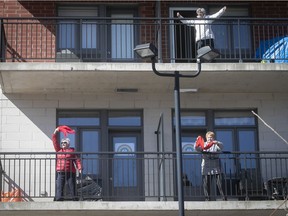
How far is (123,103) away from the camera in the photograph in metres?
19.8

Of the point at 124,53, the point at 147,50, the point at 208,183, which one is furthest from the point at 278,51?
the point at 147,50

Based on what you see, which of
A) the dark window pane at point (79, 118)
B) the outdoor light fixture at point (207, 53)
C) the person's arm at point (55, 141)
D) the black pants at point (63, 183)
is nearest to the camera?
the outdoor light fixture at point (207, 53)

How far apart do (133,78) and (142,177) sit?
2.27 metres

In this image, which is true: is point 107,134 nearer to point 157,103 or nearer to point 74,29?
point 157,103

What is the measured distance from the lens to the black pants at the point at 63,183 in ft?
58.1

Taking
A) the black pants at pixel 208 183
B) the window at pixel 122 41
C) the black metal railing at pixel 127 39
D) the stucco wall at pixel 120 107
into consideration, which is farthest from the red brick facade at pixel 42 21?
the black pants at pixel 208 183

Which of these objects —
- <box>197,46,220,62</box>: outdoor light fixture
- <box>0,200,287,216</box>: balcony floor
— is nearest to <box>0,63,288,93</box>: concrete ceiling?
<box>0,200,287,216</box>: balcony floor

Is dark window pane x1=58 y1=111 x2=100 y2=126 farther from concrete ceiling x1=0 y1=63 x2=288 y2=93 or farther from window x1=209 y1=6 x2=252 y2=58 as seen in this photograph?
window x1=209 y1=6 x2=252 y2=58

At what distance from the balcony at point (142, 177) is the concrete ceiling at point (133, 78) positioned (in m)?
1.58

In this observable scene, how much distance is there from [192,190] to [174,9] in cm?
460

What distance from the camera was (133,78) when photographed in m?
18.9

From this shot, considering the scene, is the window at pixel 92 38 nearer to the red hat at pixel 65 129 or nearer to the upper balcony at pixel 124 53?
the upper balcony at pixel 124 53

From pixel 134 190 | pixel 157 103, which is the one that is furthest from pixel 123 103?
pixel 134 190

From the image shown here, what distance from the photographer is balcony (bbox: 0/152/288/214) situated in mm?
18250
